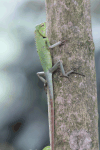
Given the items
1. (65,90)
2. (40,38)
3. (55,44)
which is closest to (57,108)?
(65,90)

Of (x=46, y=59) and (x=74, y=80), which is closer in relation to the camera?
(x=74, y=80)

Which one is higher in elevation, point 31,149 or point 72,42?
point 72,42

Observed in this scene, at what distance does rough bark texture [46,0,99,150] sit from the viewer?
1.32 metres

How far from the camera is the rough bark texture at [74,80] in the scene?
4.33ft

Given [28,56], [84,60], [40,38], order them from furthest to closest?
[28,56], [40,38], [84,60]

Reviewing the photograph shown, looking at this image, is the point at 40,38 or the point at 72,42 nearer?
the point at 72,42

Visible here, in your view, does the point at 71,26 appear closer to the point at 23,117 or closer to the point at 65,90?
the point at 65,90

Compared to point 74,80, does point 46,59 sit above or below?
above

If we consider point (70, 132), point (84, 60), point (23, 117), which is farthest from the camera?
point (23, 117)

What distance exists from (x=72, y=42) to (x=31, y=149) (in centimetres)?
315

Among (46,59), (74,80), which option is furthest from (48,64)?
(74,80)

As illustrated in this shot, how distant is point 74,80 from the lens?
1.40 m

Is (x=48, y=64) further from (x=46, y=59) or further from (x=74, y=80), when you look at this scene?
(x=74, y=80)

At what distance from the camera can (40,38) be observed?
1.91 metres
